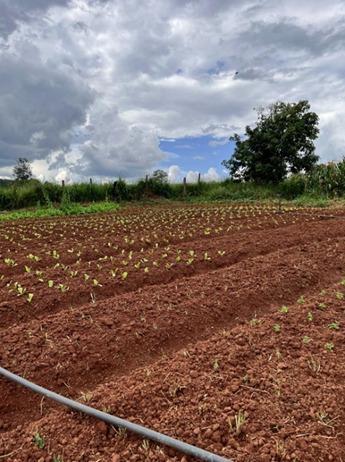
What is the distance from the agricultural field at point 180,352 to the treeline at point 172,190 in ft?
43.9

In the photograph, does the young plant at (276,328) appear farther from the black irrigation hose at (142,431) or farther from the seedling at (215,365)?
the black irrigation hose at (142,431)

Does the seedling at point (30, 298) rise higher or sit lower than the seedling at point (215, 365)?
higher

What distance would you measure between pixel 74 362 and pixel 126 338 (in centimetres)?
55

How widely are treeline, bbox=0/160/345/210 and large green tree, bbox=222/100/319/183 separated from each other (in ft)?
4.33

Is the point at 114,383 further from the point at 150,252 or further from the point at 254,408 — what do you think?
the point at 150,252

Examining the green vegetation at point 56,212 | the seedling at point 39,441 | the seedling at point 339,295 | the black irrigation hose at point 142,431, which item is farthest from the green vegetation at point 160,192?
the seedling at point 39,441

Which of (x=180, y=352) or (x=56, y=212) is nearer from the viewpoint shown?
(x=180, y=352)

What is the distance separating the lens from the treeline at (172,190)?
2175 centimetres

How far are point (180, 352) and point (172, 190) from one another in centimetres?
2273

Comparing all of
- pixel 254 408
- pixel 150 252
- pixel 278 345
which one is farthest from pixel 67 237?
pixel 254 408

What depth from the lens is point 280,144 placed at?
26.1 metres

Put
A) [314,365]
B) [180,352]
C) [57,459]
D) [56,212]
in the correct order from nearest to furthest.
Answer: [57,459], [314,365], [180,352], [56,212]

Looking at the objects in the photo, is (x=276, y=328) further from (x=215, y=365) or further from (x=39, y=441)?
(x=39, y=441)

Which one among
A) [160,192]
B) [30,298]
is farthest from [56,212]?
[30,298]
